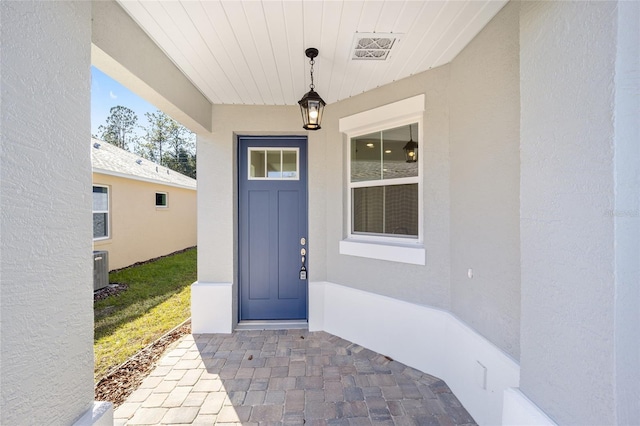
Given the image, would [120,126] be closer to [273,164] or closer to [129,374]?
[273,164]

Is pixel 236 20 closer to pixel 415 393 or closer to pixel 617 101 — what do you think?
pixel 617 101

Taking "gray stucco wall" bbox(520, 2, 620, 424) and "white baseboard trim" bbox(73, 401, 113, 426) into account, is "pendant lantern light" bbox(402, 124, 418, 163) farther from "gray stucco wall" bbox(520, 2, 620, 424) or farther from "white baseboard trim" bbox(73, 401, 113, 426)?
"white baseboard trim" bbox(73, 401, 113, 426)

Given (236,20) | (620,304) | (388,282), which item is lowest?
(388,282)

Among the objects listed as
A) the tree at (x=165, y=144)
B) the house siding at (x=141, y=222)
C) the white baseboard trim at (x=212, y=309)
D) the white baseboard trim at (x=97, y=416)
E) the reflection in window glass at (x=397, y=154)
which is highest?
the tree at (x=165, y=144)

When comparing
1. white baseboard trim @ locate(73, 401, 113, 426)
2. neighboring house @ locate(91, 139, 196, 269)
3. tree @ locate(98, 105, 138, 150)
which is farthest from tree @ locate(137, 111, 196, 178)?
white baseboard trim @ locate(73, 401, 113, 426)

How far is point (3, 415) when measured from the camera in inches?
41.8

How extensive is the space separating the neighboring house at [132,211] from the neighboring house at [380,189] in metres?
4.68

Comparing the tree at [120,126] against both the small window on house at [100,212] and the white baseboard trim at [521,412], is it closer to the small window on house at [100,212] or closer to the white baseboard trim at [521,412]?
the small window on house at [100,212]

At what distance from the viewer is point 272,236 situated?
4152mm

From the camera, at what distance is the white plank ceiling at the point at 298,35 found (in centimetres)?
200

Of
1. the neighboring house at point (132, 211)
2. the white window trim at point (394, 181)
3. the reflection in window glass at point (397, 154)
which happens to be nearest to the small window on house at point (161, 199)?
the neighboring house at point (132, 211)

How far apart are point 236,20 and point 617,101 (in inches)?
94.8

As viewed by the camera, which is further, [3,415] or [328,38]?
[328,38]

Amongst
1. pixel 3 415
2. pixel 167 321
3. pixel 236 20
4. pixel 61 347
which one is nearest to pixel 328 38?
pixel 236 20
